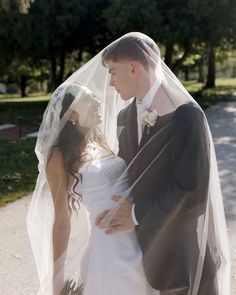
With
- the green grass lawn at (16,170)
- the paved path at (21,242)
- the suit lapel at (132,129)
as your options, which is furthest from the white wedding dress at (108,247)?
the green grass lawn at (16,170)

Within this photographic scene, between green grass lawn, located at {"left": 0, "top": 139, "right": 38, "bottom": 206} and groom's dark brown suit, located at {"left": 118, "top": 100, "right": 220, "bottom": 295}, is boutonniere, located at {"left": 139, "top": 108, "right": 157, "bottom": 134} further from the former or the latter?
green grass lawn, located at {"left": 0, "top": 139, "right": 38, "bottom": 206}

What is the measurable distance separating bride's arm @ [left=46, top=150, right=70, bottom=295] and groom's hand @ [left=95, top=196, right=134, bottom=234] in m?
0.21

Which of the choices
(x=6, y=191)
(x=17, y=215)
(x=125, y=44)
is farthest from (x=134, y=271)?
(x=6, y=191)

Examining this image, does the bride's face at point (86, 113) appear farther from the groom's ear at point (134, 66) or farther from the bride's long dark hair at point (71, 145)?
the groom's ear at point (134, 66)

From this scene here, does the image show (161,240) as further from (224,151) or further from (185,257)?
(224,151)

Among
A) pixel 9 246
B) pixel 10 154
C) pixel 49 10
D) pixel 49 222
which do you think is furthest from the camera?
pixel 49 10

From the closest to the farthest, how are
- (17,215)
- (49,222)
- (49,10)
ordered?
1. (49,222)
2. (17,215)
3. (49,10)

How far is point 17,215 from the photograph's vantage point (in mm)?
6047

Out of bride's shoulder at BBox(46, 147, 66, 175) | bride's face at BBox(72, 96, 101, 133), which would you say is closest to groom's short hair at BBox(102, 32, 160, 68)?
bride's face at BBox(72, 96, 101, 133)

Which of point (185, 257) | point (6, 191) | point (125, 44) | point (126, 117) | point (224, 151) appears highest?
point (125, 44)

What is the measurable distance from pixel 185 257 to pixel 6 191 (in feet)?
16.9

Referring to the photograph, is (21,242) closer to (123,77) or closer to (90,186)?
(90,186)

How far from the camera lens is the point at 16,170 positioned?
8.23 metres

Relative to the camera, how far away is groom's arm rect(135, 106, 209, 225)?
1991 mm
